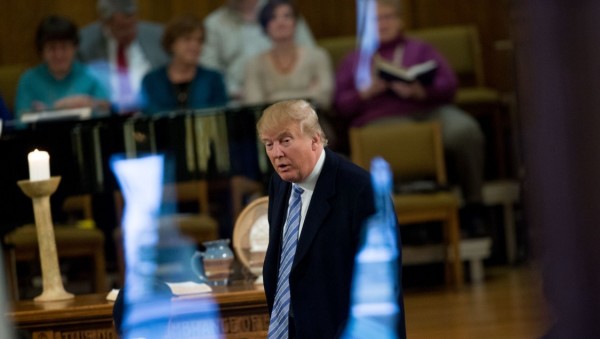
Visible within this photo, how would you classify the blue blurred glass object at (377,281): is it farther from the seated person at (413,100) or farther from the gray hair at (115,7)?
the gray hair at (115,7)

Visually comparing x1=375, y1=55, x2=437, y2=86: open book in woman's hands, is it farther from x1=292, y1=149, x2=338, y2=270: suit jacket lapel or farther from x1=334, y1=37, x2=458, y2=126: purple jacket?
x1=292, y1=149, x2=338, y2=270: suit jacket lapel

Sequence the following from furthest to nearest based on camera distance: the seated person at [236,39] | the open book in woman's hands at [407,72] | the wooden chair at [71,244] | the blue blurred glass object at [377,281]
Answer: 1. the seated person at [236,39]
2. the open book in woman's hands at [407,72]
3. the wooden chair at [71,244]
4. the blue blurred glass object at [377,281]

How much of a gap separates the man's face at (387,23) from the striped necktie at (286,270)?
14.3ft

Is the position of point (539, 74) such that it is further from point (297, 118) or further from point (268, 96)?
point (268, 96)

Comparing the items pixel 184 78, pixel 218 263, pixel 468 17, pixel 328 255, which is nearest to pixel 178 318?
pixel 218 263

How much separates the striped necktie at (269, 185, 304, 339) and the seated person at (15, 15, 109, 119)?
397cm

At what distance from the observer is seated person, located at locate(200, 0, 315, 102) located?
25.4 feet

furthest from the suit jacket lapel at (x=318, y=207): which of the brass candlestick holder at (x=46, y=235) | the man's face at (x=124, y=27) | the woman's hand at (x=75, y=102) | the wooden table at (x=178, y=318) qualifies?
the man's face at (x=124, y=27)

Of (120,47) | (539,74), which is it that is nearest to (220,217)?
(120,47)

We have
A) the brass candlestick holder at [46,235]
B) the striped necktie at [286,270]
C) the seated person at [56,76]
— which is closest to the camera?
the striped necktie at [286,270]

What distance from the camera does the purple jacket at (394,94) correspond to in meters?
7.41

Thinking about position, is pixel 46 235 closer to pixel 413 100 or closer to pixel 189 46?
pixel 189 46

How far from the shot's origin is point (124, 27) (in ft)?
24.8

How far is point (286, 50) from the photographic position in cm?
Answer: 746
